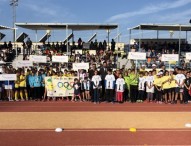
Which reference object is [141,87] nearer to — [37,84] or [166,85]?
[166,85]

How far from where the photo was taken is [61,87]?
18578mm

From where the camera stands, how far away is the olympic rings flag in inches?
728

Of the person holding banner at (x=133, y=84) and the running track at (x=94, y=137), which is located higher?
the person holding banner at (x=133, y=84)

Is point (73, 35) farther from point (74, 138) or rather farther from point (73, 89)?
point (74, 138)

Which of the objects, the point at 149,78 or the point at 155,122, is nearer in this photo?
the point at 155,122

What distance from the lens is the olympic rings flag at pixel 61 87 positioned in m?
18.5

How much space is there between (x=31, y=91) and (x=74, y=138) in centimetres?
950

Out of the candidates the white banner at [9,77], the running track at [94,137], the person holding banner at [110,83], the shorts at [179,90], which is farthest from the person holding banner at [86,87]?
the running track at [94,137]

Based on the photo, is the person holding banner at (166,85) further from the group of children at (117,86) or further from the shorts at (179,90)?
the shorts at (179,90)

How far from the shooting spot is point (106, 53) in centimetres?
3028

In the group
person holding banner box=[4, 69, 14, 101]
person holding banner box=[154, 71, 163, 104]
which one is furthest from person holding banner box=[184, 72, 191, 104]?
person holding banner box=[4, 69, 14, 101]

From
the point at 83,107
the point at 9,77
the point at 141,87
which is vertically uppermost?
the point at 9,77

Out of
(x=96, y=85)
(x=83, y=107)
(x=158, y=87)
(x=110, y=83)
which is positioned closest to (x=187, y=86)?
(x=158, y=87)

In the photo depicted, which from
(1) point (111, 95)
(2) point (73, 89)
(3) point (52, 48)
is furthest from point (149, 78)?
(3) point (52, 48)
